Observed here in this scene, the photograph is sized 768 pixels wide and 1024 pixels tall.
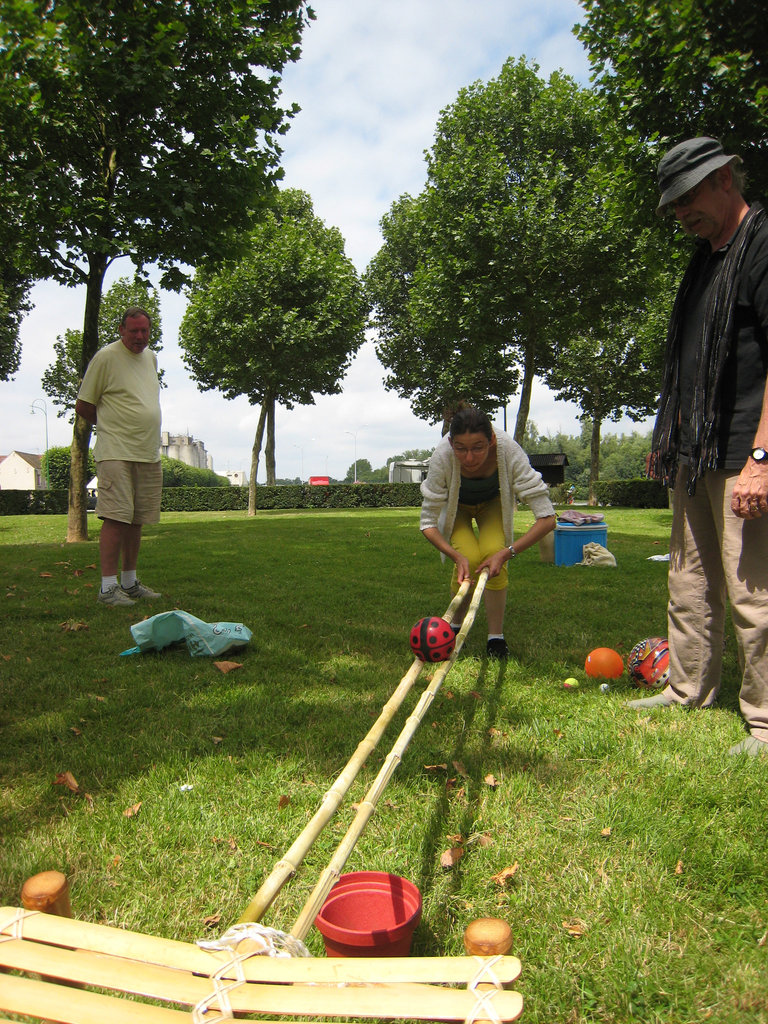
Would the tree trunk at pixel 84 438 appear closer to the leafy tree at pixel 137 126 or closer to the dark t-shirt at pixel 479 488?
the leafy tree at pixel 137 126

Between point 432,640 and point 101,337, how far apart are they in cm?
3819

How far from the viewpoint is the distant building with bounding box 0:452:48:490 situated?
258 ft

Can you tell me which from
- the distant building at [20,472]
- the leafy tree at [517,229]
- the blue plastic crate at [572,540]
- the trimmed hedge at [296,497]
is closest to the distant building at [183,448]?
the distant building at [20,472]

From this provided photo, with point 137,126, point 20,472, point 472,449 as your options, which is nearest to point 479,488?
point 472,449

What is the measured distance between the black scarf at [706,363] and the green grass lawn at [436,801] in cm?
134

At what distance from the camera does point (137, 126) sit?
10.8 m

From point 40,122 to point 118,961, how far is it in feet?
39.4

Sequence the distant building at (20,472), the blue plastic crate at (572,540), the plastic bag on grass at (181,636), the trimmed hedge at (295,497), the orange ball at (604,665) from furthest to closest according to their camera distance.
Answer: the distant building at (20,472) → the trimmed hedge at (295,497) → the blue plastic crate at (572,540) → the plastic bag on grass at (181,636) → the orange ball at (604,665)

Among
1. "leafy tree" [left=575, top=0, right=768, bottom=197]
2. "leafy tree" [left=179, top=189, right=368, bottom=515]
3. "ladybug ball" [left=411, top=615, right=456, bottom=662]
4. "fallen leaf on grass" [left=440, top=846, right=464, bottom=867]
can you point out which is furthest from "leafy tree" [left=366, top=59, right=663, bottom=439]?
"fallen leaf on grass" [left=440, top=846, right=464, bottom=867]

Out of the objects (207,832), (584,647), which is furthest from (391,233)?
(207,832)

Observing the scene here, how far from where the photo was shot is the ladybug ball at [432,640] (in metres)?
3.19

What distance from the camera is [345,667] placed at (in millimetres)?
4578

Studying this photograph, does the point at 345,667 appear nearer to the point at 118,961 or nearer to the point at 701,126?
the point at 118,961

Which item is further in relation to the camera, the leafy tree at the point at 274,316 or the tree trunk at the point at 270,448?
the tree trunk at the point at 270,448
